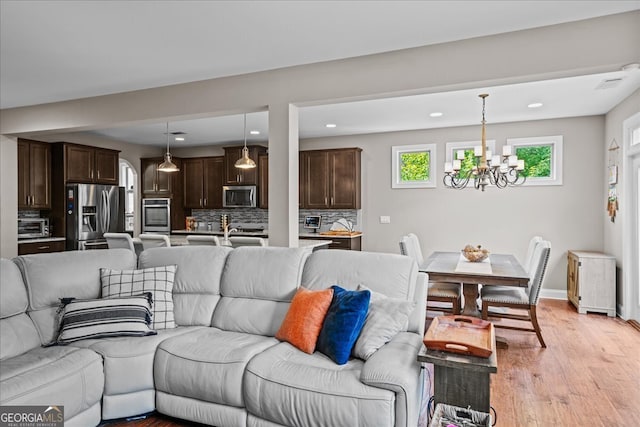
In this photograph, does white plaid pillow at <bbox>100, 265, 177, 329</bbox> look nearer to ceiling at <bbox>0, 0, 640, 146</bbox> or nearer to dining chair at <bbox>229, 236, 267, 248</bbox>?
dining chair at <bbox>229, 236, 267, 248</bbox>

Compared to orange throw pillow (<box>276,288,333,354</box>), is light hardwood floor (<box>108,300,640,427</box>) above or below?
below

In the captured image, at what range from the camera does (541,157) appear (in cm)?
593

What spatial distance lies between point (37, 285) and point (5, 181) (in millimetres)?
3411

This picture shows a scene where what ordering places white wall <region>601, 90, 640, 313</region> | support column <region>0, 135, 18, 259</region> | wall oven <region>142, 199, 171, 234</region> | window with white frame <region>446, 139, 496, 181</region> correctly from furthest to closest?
wall oven <region>142, 199, 171, 234</region>, window with white frame <region>446, 139, 496, 181</region>, support column <region>0, 135, 18, 259</region>, white wall <region>601, 90, 640, 313</region>

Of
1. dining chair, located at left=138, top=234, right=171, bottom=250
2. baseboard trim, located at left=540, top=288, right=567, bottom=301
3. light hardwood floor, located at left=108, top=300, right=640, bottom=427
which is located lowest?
light hardwood floor, located at left=108, top=300, right=640, bottom=427

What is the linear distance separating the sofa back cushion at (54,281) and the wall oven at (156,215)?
4.85m

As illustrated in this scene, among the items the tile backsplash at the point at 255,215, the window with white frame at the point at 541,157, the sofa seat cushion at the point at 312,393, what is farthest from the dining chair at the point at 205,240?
the window with white frame at the point at 541,157

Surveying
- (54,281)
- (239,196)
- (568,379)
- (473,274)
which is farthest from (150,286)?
(239,196)

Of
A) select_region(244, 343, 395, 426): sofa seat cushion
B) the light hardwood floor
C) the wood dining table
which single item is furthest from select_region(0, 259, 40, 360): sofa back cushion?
the wood dining table

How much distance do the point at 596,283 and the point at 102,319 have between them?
5283mm

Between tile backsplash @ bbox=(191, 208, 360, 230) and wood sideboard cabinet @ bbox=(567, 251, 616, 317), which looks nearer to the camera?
wood sideboard cabinet @ bbox=(567, 251, 616, 317)

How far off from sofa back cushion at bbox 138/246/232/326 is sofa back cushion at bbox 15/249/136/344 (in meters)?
0.42

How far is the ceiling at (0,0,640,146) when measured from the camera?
264 cm

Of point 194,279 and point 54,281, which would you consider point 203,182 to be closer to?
point 194,279
